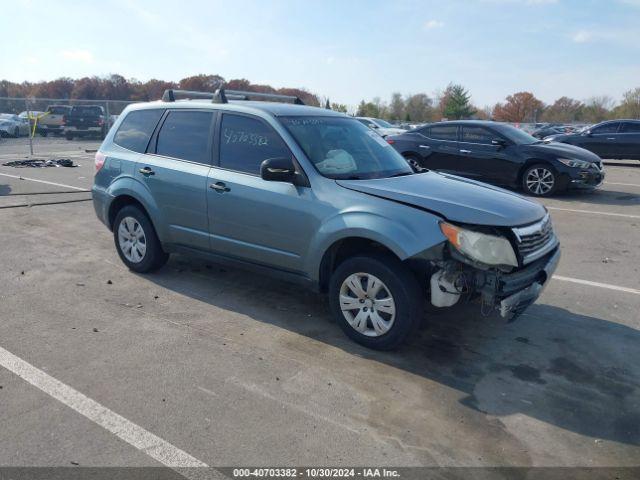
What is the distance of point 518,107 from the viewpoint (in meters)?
92.9

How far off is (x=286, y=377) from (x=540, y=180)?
9000mm

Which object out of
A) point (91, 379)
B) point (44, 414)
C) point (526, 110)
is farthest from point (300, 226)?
point (526, 110)

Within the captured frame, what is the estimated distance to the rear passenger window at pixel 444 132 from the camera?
39.1ft

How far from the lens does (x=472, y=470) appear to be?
2.86 m

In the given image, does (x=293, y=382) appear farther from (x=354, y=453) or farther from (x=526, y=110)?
(x=526, y=110)

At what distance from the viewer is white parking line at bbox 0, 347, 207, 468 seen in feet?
9.55

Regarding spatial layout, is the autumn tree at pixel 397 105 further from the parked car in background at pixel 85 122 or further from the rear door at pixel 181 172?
the rear door at pixel 181 172

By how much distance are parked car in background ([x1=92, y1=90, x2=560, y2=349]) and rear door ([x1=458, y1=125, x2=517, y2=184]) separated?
658 centimetres

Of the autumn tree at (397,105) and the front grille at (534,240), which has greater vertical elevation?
the autumn tree at (397,105)

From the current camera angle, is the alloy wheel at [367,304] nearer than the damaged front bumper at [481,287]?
No

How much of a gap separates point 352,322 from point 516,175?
8.22m

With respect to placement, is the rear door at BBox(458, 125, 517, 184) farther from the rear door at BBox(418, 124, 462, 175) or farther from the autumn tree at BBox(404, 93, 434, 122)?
the autumn tree at BBox(404, 93, 434, 122)

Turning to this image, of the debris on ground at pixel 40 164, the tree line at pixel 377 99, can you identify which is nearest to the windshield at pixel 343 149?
the debris on ground at pixel 40 164

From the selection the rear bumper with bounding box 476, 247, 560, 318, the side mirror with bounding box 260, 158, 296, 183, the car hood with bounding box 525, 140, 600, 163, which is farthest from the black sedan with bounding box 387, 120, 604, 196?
the rear bumper with bounding box 476, 247, 560, 318
